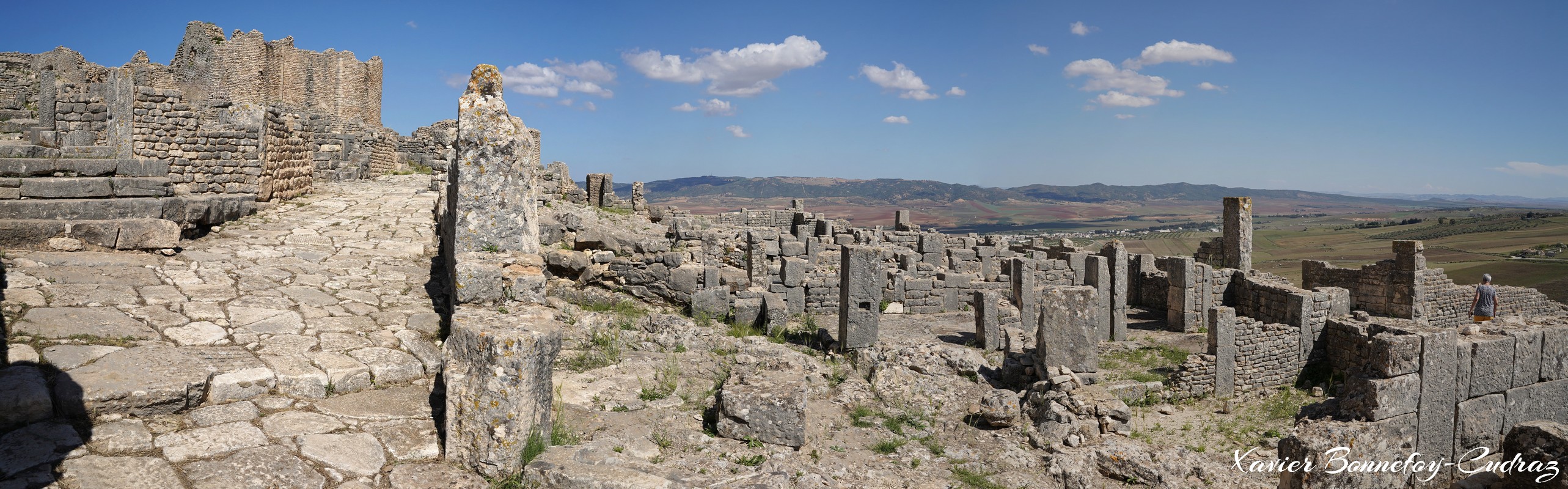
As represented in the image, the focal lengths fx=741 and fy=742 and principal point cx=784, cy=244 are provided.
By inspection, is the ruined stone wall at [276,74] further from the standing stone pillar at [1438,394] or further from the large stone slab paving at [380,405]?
the standing stone pillar at [1438,394]

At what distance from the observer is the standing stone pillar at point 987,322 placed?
1255 cm

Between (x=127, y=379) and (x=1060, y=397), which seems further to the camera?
(x=1060, y=397)

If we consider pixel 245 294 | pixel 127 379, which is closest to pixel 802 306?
pixel 245 294

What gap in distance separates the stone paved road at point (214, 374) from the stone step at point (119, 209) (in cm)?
63

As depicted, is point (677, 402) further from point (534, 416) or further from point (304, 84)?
point (304, 84)

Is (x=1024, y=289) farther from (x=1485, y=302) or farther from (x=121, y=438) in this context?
(x=121, y=438)

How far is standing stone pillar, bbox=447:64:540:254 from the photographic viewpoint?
5719mm

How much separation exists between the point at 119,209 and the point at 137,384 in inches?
175

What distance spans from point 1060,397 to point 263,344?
7504 millimetres

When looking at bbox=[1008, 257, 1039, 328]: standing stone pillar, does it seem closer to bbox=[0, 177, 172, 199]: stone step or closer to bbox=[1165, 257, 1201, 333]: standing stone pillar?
bbox=[1165, 257, 1201, 333]: standing stone pillar

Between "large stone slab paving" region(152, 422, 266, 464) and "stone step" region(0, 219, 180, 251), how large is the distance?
3998 mm

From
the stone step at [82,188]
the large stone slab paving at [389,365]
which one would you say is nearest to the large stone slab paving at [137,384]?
the large stone slab paving at [389,365]

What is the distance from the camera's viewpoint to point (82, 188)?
23.2 ft

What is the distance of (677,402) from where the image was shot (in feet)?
19.6
